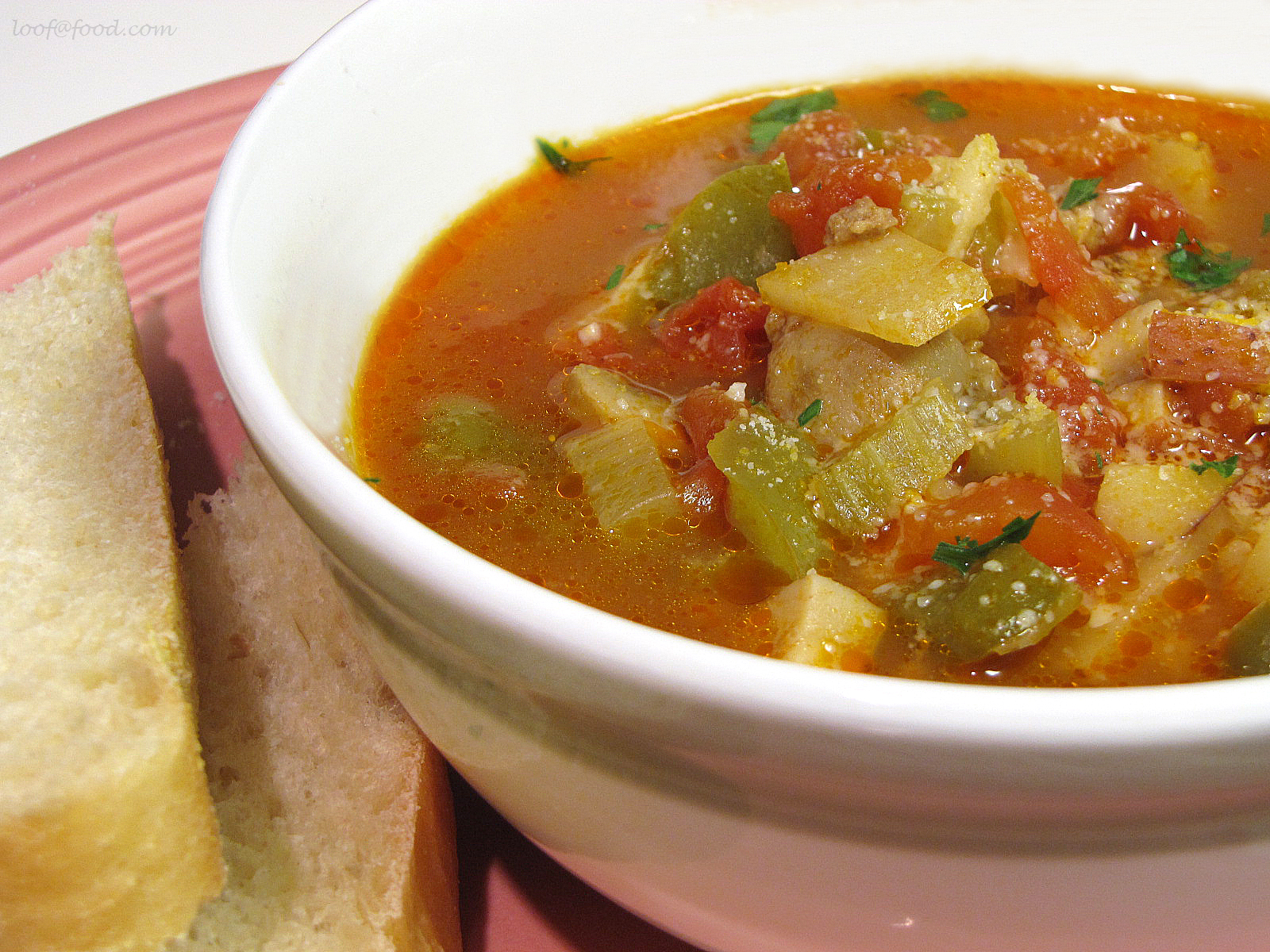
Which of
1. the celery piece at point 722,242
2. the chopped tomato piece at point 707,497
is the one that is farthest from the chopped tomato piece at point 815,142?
the chopped tomato piece at point 707,497

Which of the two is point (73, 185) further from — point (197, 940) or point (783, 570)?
point (783, 570)

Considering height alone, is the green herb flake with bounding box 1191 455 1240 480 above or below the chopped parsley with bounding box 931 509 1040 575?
above

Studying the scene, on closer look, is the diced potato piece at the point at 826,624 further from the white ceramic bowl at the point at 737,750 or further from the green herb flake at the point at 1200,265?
the green herb flake at the point at 1200,265

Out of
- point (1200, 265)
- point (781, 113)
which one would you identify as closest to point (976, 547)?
point (1200, 265)

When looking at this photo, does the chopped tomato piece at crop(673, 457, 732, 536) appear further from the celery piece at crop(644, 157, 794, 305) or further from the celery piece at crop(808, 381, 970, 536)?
the celery piece at crop(644, 157, 794, 305)
